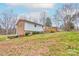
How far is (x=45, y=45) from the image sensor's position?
222cm

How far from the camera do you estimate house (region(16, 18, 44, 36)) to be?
2.23 meters

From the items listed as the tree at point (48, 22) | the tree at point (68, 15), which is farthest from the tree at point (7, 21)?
the tree at point (68, 15)

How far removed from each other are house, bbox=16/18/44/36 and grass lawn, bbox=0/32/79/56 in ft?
0.23

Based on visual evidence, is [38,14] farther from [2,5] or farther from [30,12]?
[2,5]

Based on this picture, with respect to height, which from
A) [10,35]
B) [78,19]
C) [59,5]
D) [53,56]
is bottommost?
[53,56]

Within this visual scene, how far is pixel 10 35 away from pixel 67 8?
27.7 inches

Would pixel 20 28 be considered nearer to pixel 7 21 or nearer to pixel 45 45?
pixel 7 21

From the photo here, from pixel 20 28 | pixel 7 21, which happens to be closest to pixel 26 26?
pixel 20 28

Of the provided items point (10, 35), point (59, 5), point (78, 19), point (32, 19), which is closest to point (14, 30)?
point (10, 35)

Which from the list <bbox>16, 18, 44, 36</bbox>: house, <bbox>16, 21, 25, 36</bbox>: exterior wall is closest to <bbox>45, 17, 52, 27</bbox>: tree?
<bbox>16, 18, 44, 36</bbox>: house

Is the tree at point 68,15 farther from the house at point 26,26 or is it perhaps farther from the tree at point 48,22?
the house at point 26,26

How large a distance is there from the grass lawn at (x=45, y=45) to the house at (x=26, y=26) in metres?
0.07

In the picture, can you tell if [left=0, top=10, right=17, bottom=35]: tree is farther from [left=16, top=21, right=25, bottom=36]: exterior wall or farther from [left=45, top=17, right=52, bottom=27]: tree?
[left=45, top=17, right=52, bottom=27]: tree

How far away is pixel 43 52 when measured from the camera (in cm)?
219
